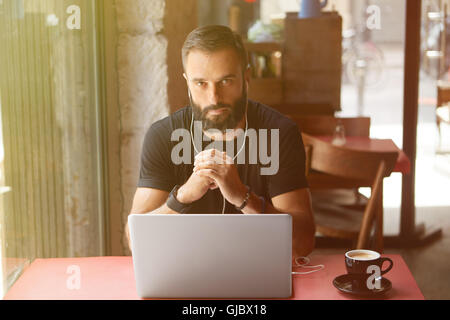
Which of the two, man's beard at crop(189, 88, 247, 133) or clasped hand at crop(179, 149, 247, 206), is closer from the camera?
clasped hand at crop(179, 149, 247, 206)

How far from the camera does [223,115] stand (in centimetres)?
208

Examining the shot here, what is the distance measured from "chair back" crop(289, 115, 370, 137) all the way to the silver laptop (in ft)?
8.11

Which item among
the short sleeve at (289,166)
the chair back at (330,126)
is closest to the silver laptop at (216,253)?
the short sleeve at (289,166)

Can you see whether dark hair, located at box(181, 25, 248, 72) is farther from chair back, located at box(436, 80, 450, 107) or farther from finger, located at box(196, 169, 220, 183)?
chair back, located at box(436, 80, 450, 107)

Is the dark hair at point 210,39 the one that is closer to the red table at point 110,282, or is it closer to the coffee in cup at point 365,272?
the red table at point 110,282

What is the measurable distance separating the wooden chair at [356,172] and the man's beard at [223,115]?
2.04 ft

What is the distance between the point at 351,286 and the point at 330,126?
2.40 metres

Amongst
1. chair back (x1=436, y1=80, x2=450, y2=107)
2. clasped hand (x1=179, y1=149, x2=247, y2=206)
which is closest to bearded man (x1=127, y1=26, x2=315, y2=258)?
clasped hand (x1=179, y1=149, x2=247, y2=206)

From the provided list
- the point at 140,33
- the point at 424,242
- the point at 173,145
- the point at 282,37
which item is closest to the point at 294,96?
the point at 282,37

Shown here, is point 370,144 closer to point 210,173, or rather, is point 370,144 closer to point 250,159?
point 250,159

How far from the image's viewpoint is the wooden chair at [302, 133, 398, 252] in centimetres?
235

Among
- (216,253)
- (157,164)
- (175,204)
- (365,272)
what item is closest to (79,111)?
(157,164)

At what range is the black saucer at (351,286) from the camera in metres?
1.34
